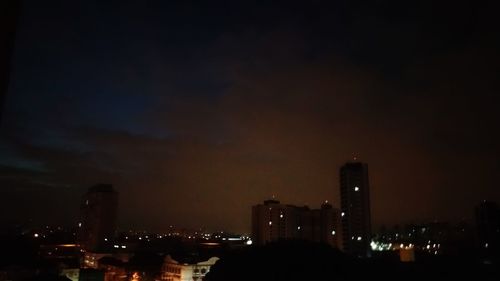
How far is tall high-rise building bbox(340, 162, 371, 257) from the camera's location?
53.3 metres

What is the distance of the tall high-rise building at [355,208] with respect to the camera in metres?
53.3

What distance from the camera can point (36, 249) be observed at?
5094 cm

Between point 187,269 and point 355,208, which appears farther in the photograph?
point 355,208

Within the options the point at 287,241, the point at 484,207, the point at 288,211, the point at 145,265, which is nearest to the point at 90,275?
the point at 145,265

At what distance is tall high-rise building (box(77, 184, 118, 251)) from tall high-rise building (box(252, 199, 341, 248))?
20260mm

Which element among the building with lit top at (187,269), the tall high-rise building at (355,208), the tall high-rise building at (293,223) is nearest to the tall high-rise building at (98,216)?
the tall high-rise building at (293,223)

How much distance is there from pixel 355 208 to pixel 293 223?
8.81 metres

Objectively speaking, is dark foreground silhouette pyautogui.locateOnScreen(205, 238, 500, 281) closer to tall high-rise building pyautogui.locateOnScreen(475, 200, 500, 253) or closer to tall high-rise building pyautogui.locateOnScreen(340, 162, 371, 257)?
tall high-rise building pyautogui.locateOnScreen(340, 162, 371, 257)

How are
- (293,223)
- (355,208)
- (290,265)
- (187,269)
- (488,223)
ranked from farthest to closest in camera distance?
(293,223)
(355,208)
(488,223)
(187,269)
(290,265)

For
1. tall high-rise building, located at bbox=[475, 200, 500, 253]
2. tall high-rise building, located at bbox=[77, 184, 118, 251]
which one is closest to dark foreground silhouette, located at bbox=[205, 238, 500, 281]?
tall high-rise building, located at bbox=[475, 200, 500, 253]

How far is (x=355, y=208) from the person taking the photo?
54.3m

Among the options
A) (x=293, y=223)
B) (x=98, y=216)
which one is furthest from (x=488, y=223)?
(x=98, y=216)

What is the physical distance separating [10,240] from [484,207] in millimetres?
60376

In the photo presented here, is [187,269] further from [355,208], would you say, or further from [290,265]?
[355,208]
